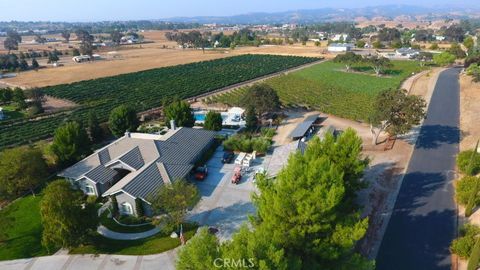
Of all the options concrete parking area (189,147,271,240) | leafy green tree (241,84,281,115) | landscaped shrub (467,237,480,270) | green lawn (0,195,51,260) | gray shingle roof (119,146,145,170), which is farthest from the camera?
leafy green tree (241,84,281,115)

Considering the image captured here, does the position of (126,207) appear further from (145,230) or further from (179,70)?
(179,70)

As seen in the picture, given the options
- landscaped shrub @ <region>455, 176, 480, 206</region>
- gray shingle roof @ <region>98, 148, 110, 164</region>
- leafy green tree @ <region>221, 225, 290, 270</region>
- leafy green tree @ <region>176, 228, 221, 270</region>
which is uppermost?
leafy green tree @ <region>221, 225, 290, 270</region>

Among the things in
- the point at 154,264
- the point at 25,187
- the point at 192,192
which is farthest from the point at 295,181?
the point at 25,187

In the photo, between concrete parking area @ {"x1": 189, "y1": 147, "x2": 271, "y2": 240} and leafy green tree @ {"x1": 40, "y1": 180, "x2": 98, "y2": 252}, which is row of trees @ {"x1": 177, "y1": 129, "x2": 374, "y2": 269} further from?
leafy green tree @ {"x1": 40, "y1": 180, "x2": 98, "y2": 252}

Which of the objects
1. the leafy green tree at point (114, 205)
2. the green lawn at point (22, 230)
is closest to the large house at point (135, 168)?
the leafy green tree at point (114, 205)

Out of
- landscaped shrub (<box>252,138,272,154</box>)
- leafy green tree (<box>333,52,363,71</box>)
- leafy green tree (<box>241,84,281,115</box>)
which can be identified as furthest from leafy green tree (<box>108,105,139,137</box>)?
leafy green tree (<box>333,52,363,71</box>)

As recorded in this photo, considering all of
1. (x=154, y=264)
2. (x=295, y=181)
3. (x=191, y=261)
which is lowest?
(x=154, y=264)

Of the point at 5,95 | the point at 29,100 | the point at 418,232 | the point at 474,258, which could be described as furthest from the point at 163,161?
the point at 5,95
